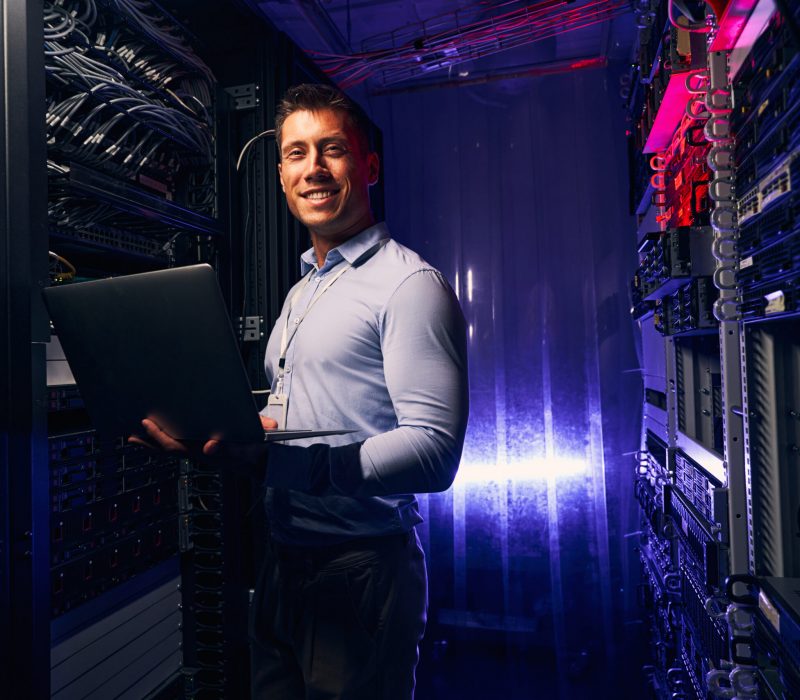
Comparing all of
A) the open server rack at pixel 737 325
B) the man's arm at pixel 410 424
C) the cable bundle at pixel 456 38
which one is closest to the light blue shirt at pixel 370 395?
the man's arm at pixel 410 424

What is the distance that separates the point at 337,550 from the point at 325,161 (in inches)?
31.8

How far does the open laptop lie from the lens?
92cm

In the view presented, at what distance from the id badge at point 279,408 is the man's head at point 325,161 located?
A: 38cm

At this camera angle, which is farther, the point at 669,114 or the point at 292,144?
the point at 669,114

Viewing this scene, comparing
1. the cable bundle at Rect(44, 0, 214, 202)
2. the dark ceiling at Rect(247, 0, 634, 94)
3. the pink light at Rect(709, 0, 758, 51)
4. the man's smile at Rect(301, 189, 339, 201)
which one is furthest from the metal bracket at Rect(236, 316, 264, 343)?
the pink light at Rect(709, 0, 758, 51)

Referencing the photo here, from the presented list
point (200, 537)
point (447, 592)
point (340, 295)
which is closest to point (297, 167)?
point (340, 295)

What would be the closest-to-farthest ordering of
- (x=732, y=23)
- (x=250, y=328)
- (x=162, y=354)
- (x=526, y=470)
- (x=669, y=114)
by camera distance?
1. (x=162, y=354)
2. (x=732, y=23)
3. (x=669, y=114)
4. (x=250, y=328)
5. (x=526, y=470)

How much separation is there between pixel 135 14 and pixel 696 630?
2291 millimetres

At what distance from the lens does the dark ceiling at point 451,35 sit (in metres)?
2.46

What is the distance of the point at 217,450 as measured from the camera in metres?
1.01

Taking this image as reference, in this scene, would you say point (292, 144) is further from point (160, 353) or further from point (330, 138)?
point (160, 353)

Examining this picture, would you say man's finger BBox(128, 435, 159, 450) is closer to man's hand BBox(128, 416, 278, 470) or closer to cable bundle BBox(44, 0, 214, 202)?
man's hand BBox(128, 416, 278, 470)

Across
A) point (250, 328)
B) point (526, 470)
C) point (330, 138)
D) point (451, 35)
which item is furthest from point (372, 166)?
point (526, 470)

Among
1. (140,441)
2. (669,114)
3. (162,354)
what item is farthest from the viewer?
(669,114)
